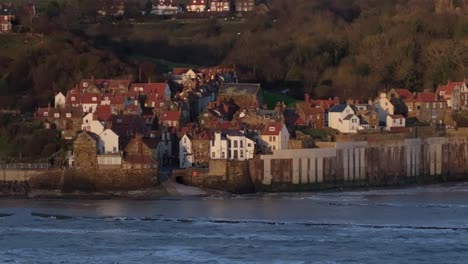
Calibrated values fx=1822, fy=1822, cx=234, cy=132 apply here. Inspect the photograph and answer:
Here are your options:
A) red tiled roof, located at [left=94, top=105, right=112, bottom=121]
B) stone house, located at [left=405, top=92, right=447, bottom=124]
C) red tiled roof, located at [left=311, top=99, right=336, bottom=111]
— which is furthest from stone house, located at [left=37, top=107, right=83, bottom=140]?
stone house, located at [left=405, top=92, right=447, bottom=124]

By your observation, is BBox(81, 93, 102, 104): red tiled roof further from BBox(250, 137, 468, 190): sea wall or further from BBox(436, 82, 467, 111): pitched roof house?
BBox(436, 82, 467, 111): pitched roof house

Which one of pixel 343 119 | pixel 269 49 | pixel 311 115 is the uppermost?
pixel 269 49

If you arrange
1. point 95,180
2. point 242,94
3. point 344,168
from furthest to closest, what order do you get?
point 242,94, point 344,168, point 95,180

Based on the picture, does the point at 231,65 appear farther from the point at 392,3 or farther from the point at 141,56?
the point at 392,3

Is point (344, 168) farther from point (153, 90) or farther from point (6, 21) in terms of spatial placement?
point (6, 21)

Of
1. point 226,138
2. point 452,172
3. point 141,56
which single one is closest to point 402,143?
point 452,172

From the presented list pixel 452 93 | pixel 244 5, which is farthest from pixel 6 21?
pixel 244 5

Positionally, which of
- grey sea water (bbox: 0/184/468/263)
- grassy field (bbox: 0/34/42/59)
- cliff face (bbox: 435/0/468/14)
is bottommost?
grey sea water (bbox: 0/184/468/263)
